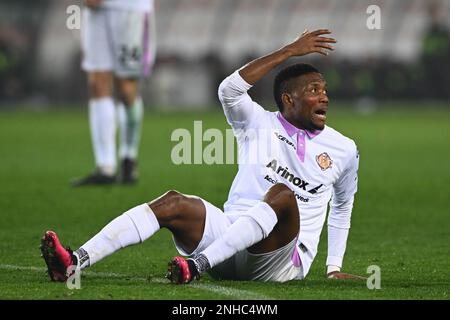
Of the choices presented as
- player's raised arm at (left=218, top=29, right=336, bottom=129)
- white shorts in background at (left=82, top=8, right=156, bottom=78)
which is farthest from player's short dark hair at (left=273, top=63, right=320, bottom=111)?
white shorts in background at (left=82, top=8, right=156, bottom=78)

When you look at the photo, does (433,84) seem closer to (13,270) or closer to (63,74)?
(63,74)

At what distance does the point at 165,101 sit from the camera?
98.1ft

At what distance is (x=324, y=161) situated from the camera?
6.23 m

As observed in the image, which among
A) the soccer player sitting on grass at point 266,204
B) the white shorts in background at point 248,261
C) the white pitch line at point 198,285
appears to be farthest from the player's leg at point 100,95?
the white shorts in background at point 248,261

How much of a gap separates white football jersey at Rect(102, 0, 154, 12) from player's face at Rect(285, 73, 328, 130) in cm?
563

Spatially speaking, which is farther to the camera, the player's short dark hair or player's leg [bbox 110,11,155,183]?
player's leg [bbox 110,11,155,183]

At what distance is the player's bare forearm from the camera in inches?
232

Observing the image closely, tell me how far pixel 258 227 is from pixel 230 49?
26701 millimetres

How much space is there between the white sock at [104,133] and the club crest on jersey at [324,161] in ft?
16.9

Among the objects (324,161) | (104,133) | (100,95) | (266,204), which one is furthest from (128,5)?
(266,204)

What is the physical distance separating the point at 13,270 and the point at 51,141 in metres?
10.8

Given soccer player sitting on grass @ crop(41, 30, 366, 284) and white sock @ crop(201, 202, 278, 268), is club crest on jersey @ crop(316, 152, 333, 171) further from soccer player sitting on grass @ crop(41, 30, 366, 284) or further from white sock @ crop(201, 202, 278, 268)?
white sock @ crop(201, 202, 278, 268)

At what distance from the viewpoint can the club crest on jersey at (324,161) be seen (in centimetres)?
622
